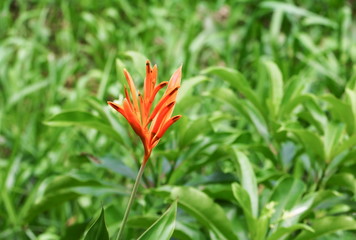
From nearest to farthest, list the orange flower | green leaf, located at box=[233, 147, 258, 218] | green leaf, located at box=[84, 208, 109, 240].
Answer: the orange flower < green leaf, located at box=[84, 208, 109, 240] < green leaf, located at box=[233, 147, 258, 218]

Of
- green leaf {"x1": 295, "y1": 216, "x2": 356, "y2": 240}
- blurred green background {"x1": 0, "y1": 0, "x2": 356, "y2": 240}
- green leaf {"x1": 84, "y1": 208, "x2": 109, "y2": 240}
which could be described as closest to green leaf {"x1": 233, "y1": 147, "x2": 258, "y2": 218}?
blurred green background {"x1": 0, "y1": 0, "x2": 356, "y2": 240}

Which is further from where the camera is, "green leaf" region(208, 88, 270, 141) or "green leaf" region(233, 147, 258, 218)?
"green leaf" region(208, 88, 270, 141)

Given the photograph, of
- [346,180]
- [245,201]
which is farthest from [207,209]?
[346,180]

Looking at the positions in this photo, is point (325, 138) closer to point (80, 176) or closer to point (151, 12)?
point (80, 176)

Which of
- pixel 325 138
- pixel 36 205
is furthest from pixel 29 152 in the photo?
pixel 325 138

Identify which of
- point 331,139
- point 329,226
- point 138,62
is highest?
point 138,62

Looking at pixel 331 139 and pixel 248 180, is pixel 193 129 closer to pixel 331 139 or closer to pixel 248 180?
pixel 248 180

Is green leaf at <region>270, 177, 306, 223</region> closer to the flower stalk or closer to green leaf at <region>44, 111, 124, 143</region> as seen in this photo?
green leaf at <region>44, 111, 124, 143</region>
